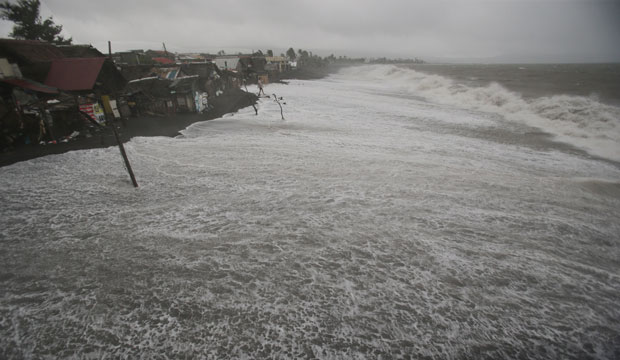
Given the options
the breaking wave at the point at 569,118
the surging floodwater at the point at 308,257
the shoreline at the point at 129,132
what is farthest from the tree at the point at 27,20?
the breaking wave at the point at 569,118

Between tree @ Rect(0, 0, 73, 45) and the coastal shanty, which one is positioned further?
tree @ Rect(0, 0, 73, 45)

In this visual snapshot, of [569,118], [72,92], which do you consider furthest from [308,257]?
[569,118]

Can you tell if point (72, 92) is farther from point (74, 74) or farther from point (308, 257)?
point (308, 257)

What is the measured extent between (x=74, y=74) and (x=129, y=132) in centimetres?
988

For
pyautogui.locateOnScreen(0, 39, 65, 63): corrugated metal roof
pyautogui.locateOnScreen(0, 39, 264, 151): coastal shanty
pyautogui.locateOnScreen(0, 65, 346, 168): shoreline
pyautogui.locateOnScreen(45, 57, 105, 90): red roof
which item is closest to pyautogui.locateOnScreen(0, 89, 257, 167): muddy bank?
pyautogui.locateOnScreen(0, 65, 346, 168): shoreline

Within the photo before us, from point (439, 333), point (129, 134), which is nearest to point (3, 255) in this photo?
point (439, 333)

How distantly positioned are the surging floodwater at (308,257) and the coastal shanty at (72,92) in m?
3.40

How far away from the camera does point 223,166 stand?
408 inches

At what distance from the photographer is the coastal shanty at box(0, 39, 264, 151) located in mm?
6820

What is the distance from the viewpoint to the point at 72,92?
6.63 meters

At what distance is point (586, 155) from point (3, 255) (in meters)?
23.5

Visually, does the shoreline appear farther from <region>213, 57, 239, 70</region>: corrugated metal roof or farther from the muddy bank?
<region>213, 57, 239, 70</region>: corrugated metal roof

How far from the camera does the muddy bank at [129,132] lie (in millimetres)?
11227

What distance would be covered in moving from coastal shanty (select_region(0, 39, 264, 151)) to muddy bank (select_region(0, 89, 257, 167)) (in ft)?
2.32
